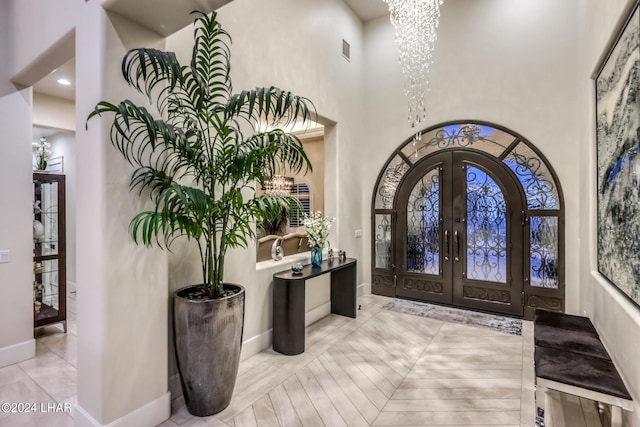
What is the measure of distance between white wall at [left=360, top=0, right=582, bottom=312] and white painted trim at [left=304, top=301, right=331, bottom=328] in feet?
7.26

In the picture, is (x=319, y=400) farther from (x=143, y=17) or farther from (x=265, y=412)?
(x=143, y=17)

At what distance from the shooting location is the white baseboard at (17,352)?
304 cm

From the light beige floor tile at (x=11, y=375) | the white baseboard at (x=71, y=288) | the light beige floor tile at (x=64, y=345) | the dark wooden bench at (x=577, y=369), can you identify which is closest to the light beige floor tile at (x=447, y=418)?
the dark wooden bench at (x=577, y=369)

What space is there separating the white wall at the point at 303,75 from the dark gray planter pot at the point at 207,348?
0.48m

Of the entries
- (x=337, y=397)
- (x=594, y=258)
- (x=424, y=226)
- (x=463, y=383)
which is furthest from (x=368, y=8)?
(x=337, y=397)

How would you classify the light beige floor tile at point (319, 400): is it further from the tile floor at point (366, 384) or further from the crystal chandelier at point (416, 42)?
the crystal chandelier at point (416, 42)

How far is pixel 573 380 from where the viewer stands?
1.89 m

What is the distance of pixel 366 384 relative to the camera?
274 centimetres

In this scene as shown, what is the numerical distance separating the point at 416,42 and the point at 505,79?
1.35 metres

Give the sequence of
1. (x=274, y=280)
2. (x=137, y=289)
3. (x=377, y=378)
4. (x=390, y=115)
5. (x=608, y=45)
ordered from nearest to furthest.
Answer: (x=137, y=289) → (x=608, y=45) → (x=377, y=378) → (x=274, y=280) → (x=390, y=115)

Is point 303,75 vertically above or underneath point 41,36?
above

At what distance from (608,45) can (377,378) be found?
Answer: 3262mm

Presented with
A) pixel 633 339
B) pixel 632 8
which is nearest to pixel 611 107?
pixel 632 8

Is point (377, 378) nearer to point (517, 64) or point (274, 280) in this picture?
point (274, 280)
